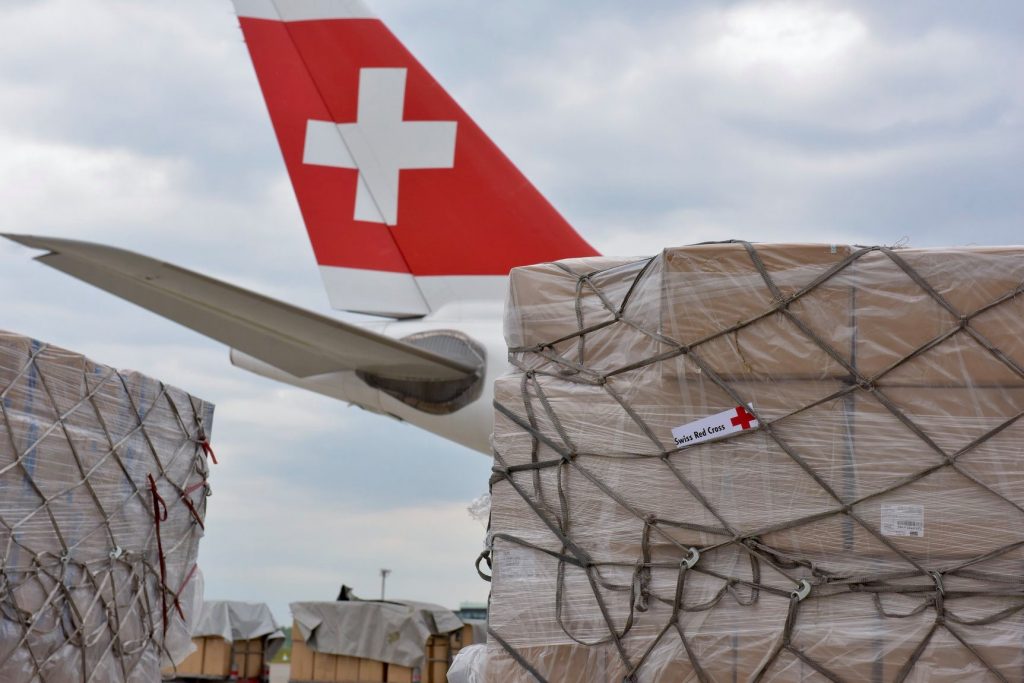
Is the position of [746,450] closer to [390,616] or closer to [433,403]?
[433,403]

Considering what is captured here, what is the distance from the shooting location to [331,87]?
1098 cm

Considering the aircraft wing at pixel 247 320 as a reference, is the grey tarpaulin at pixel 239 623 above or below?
below

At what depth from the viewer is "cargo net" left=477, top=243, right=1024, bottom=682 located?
3506 millimetres

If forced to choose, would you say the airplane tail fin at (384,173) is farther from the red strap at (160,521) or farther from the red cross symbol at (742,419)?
the red cross symbol at (742,419)

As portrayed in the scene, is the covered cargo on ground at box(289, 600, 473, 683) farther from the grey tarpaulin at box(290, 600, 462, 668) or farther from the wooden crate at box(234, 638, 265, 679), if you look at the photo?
the wooden crate at box(234, 638, 265, 679)

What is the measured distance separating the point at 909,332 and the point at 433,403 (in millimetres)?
6013

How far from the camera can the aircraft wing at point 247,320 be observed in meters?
7.21

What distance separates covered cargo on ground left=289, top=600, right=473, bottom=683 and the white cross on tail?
13.7ft

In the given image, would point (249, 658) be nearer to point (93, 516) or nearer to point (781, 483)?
point (93, 516)

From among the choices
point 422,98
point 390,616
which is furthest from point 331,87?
point 390,616

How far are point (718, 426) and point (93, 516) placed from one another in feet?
11.5

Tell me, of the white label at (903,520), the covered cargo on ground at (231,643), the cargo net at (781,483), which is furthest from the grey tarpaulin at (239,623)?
the white label at (903,520)

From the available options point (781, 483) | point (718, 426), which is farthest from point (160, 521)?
point (781, 483)

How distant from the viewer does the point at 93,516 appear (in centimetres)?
599
